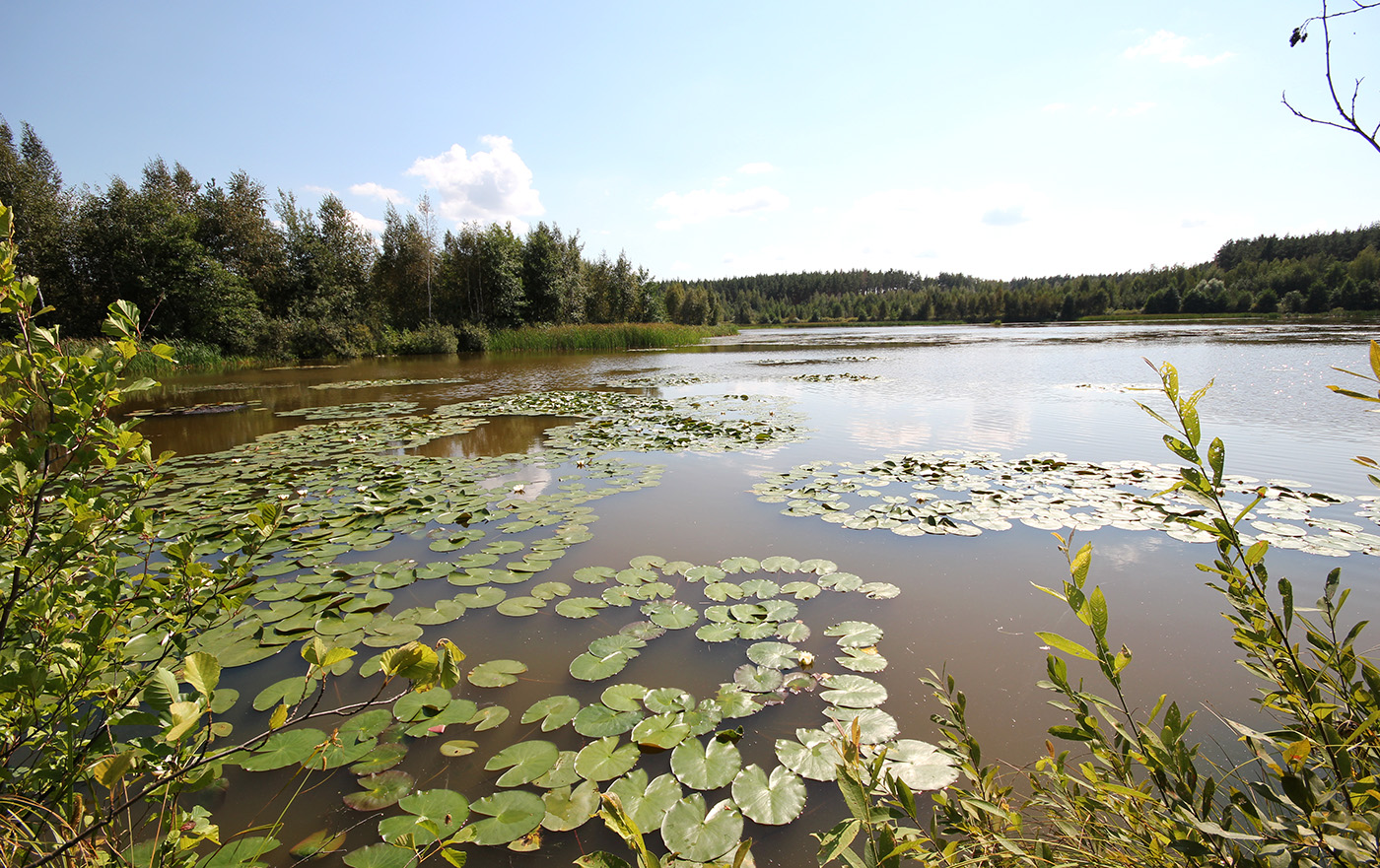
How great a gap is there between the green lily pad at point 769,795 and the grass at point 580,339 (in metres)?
25.3

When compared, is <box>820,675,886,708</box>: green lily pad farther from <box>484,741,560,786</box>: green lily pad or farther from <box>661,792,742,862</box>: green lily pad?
<box>484,741,560,786</box>: green lily pad

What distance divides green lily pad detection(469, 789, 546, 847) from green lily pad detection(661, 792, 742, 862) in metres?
0.39

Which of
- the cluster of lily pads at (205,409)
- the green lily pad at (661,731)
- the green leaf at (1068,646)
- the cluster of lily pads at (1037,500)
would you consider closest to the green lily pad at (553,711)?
the green lily pad at (661,731)

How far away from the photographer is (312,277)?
82.7ft

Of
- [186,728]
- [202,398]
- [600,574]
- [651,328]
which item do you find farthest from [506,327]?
[186,728]

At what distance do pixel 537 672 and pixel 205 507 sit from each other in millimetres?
3558

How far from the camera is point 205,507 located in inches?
160

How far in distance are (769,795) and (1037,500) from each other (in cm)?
348

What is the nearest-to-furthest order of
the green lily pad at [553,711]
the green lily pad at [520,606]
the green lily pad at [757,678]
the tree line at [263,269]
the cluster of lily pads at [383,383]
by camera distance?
the green lily pad at [553,711]
the green lily pad at [757,678]
the green lily pad at [520,606]
the cluster of lily pads at [383,383]
the tree line at [263,269]

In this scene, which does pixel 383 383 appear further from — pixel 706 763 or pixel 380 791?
pixel 706 763

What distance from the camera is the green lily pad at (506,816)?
1.50 meters

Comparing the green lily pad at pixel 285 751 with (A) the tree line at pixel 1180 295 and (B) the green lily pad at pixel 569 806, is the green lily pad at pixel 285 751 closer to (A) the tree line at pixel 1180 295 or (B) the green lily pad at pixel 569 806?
(B) the green lily pad at pixel 569 806

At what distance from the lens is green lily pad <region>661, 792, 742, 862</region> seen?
1.46 meters

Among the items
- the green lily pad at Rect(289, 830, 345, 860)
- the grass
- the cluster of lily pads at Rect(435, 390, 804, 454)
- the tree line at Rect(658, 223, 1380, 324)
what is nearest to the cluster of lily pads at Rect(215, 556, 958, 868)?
the green lily pad at Rect(289, 830, 345, 860)
